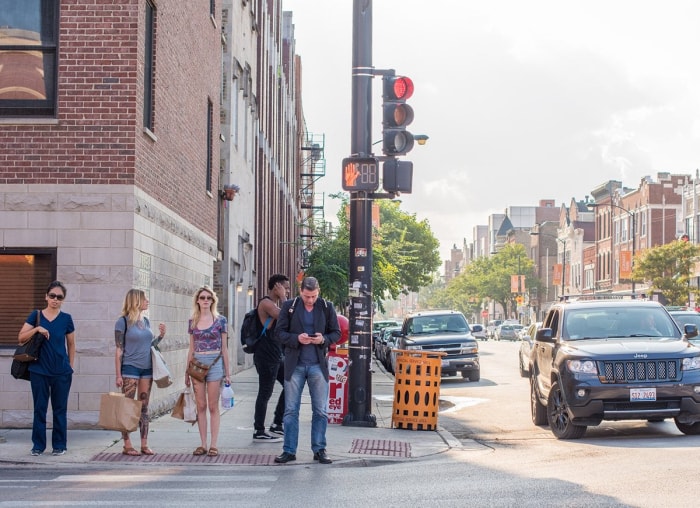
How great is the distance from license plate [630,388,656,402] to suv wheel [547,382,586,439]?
793mm

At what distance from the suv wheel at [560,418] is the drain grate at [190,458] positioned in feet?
13.4

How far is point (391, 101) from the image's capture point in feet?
46.7

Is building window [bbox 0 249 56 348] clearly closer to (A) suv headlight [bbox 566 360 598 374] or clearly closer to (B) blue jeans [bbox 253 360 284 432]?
(B) blue jeans [bbox 253 360 284 432]

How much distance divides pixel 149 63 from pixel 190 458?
6392 mm

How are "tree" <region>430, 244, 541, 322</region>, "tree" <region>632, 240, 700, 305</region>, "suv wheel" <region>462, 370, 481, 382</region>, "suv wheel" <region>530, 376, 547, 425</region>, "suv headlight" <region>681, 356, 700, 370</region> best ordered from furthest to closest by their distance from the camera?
"tree" <region>430, 244, 541, 322</region>
"tree" <region>632, 240, 700, 305</region>
"suv wheel" <region>462, 370, 481, 382</region>
"suv wheel" <region>530, 376, 547, 425</region>
"suv headlight" <region>681, 356, 700, 370</region>

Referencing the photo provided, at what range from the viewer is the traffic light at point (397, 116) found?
14.2 metres

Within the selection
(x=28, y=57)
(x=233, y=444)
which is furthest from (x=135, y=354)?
(x=28, y=57)

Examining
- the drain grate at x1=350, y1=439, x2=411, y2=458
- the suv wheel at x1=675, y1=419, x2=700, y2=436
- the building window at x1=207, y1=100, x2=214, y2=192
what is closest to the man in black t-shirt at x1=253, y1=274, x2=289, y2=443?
the drain grate at x1=350, y1=439, x2=411, y2=458

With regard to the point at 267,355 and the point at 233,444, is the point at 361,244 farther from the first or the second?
the point at 233,444

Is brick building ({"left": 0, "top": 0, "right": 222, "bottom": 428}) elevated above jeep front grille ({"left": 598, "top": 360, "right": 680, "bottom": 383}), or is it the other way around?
brick building ({"left": 0, "top": 0, "right": 222, "bottom": 428})

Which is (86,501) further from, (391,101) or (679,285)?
(679,285)

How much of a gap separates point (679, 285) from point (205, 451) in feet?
172

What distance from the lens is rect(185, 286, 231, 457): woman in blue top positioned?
1142cm

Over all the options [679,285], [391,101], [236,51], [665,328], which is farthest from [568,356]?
A: [679,285]
